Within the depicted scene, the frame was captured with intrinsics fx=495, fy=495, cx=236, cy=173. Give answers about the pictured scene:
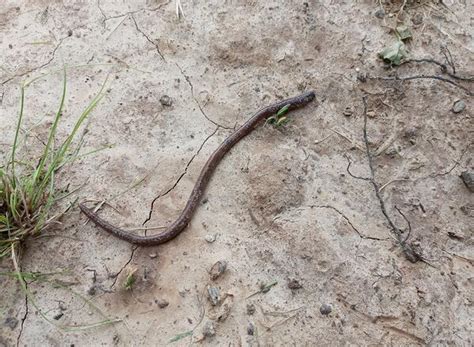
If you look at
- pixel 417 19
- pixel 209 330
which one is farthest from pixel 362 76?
pixel 209 330

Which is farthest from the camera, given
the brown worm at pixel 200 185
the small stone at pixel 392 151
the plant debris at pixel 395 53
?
the plant debris at pixel 395 53

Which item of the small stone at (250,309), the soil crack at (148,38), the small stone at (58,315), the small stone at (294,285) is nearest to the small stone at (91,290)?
the small stone at (58,315)

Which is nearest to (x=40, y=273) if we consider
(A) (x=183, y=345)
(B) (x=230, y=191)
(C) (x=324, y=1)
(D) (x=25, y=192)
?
(D) (x=25, y=192)

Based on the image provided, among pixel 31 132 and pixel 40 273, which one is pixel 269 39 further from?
pixel 40 273

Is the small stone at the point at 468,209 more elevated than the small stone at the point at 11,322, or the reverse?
the small stone at the point at 468,209

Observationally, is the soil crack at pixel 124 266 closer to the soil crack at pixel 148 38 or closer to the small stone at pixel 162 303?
the small stone at pixel 162 303

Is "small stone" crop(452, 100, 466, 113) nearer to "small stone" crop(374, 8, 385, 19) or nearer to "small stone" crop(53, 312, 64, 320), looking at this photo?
"small stone" crop(374, 8, 385, 19)

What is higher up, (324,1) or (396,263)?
(324,1)
